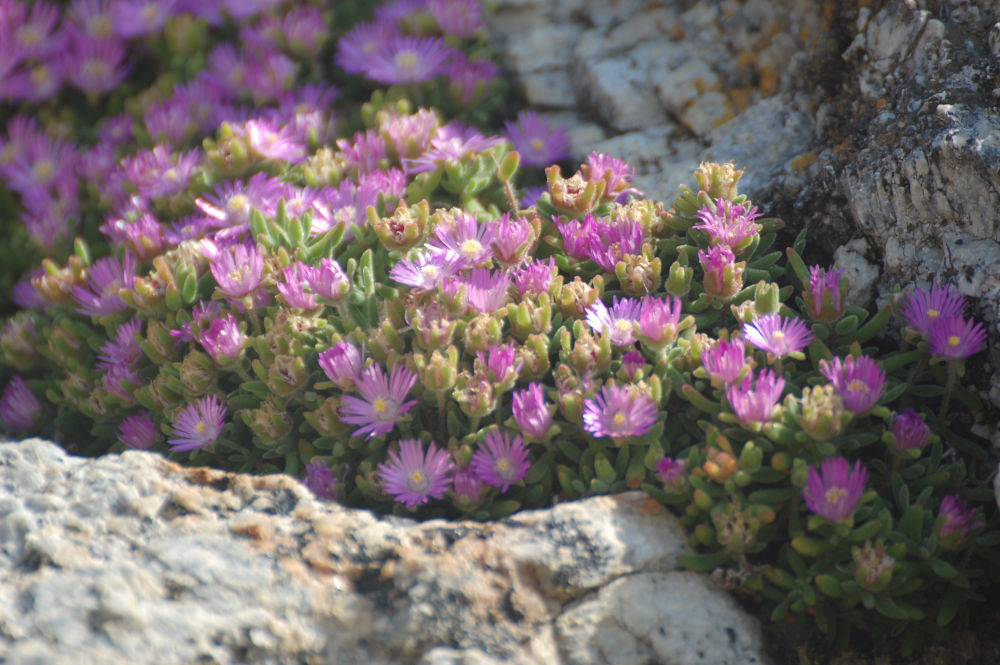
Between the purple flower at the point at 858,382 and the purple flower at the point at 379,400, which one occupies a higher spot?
the purple flower at the point at 858,382

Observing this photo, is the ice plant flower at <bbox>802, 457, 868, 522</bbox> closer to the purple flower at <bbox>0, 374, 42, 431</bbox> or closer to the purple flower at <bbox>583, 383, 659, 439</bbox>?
the purple flower at <bbox>583, 383, 659, 439</bbox>

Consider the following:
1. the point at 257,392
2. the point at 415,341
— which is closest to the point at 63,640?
the point at 257,392

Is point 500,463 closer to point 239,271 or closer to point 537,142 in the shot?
point 239,271

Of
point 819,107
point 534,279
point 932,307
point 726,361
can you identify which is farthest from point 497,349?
point 819,107

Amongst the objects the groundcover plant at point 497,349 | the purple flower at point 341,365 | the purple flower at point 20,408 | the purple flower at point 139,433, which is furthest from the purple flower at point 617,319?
the purple flower at point 20,408

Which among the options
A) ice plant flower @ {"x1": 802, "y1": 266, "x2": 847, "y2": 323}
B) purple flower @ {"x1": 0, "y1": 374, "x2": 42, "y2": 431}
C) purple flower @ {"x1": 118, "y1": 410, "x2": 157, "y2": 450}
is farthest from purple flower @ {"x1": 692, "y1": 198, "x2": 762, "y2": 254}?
purple flower @ {"x1": 0, "y1": 374, "x2": 42, "y2": 431}

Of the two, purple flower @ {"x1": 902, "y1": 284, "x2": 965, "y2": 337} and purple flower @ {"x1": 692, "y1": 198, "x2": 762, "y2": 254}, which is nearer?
purple flower @ {"x1": 902, "y1": 284, "x2": 965, "y2": 337}

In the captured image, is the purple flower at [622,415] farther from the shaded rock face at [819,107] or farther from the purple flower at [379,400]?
the shaded rock face at [819,107]

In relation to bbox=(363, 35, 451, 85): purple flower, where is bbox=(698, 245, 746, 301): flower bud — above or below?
below
